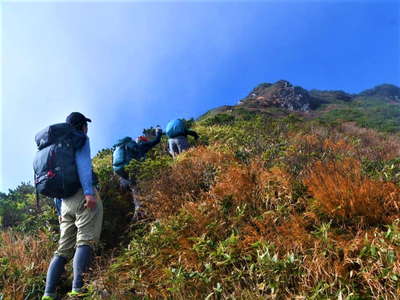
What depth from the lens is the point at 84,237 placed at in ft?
10.8

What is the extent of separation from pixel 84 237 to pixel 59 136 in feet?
3.74

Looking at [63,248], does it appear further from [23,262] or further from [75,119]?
[75,119]

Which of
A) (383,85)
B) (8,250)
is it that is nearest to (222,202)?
(8,250)

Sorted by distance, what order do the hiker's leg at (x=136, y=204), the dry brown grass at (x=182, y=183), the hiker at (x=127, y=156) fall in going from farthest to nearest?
the hiker at (x=127, y=156)
the hiker's leg at (x=136, y=204)
the dry brown grass at (x=182, y=183)

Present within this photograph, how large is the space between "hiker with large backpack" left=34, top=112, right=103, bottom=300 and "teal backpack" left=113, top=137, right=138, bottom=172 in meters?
2.18

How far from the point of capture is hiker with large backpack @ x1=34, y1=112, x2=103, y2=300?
327 cm

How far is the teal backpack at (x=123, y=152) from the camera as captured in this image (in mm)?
5694

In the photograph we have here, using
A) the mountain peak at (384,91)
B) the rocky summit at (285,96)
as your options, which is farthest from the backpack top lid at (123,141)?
the mountain peak at (384,91)

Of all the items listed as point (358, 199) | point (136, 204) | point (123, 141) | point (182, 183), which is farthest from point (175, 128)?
point (358, 199)

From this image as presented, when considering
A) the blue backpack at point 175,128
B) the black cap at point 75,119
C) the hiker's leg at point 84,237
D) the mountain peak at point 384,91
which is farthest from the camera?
the mountain peak at point 384,91

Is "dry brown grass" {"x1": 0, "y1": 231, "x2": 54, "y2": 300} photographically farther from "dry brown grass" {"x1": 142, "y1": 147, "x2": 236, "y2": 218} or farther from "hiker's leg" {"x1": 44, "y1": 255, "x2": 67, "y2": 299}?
"dry brown grass" {"x1": 142, "y1": 147, "x2": 236, "y2": 218}

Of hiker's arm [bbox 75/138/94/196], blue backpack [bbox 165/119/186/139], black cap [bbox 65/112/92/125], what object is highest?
blue backpack [bbox 165/119/186/139]

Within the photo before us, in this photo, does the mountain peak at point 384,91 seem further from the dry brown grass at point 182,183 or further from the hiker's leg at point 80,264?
the hiker's leg at point 80,264

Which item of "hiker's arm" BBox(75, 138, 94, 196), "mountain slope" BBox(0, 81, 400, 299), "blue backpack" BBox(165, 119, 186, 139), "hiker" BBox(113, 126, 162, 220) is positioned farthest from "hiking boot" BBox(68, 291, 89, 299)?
"blue backpack" BBox(165, 119, 186, 139)
